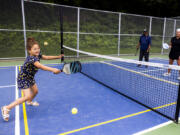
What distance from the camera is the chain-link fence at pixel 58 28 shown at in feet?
48.7

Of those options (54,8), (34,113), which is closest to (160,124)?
(34,113)

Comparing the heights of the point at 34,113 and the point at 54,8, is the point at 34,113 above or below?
below

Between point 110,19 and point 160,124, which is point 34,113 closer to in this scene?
point 160,124

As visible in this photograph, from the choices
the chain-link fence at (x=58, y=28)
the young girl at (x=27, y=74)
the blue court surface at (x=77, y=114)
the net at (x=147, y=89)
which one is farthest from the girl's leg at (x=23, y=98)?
the chain-link fence at (x=58, y=28)

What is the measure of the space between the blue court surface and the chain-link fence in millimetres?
9293

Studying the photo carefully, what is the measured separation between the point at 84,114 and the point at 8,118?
1.58 m

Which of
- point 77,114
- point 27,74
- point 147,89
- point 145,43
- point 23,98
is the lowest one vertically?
point 77,114

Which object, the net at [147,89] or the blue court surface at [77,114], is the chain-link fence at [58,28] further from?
the blue court surface at [77,114]

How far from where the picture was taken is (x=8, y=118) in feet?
10.6

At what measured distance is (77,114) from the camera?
3492 mm

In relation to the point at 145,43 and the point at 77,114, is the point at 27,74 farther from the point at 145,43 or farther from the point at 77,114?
the point at 145,43

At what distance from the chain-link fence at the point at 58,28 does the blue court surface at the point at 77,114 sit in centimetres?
929

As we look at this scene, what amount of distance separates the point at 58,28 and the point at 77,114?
1562 cm

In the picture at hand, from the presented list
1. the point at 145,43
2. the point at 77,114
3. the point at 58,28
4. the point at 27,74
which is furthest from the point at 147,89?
the point at 58,28
